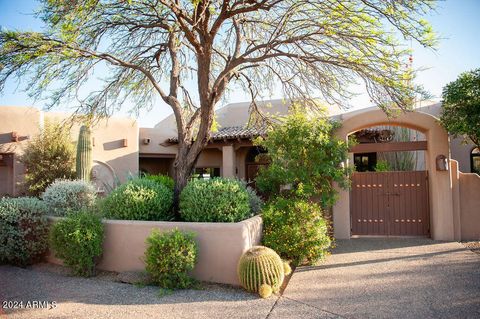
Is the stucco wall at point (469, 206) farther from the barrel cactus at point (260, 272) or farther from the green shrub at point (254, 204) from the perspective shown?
the barrel cactus at point (260, 272)

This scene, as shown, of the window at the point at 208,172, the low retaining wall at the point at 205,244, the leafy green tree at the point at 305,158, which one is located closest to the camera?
the low retaining wall at the point at 205,244

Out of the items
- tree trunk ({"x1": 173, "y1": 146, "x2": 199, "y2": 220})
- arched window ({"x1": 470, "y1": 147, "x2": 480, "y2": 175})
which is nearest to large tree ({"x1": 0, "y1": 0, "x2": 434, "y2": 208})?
tree trunk ({"x1": 173, "y1": 146, "x2": 199, "y2": 220})

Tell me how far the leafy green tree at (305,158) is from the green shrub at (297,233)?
640 millimetres

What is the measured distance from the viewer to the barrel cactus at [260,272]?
224 inches

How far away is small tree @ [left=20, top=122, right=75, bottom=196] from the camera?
547 inches

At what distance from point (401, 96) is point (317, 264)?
3915 millimetres

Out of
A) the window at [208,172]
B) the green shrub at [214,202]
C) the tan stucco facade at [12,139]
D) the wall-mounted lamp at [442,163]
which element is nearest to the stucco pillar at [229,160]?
the window at [208,172]

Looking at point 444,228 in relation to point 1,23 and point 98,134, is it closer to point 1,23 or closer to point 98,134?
point 1,23

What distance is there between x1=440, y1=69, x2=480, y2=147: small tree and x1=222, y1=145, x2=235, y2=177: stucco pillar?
9.31 metres

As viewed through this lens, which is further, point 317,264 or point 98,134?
point 98,134

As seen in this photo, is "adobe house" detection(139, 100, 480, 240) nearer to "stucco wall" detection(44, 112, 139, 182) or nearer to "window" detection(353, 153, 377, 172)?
"window" detection(353, 153, 377, 172)

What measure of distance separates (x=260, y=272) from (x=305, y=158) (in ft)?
11.7

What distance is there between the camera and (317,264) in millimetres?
7379

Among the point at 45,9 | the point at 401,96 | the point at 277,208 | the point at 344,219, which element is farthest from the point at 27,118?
the point at 401,96
